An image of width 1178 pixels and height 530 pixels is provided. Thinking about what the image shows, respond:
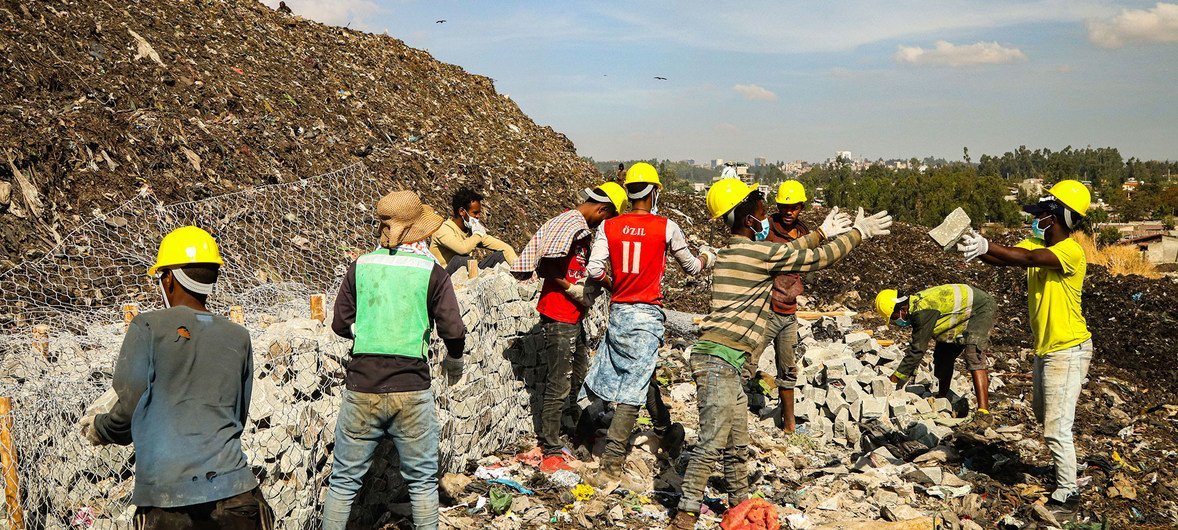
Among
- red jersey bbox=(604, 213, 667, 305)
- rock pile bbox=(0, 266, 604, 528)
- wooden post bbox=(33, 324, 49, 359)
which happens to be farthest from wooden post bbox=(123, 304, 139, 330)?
red jersey bbox=(604, 213, 667, 305)

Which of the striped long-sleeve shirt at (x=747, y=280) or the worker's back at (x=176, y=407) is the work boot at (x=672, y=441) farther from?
the worker's back at (x=176, y=407)

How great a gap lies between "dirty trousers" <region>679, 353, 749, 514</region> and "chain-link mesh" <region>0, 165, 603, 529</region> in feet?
5.09

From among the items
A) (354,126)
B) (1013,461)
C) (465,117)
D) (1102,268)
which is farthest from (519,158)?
(1013,461)

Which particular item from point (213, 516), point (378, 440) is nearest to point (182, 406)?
point (213, 516)

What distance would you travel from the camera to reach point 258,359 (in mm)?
3898

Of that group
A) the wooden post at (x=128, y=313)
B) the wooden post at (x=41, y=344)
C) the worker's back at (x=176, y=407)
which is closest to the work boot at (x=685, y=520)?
the worker's back at (x=176, y=407)

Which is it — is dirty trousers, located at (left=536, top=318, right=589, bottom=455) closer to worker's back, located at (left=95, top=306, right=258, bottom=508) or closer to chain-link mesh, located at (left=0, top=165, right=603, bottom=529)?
chain-link mesh, located at (left=0, top=165, right=603, bottom=529)

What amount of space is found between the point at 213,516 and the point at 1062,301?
432 cm

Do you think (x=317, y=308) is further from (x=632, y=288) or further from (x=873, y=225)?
(x=873, y=225)

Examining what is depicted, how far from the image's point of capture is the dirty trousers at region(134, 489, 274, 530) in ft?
8.63

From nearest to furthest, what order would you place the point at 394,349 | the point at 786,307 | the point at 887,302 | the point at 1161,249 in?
1. the point at 394,349
2. the point at 786,307
3. the point at 887,302
4. the point at 1161,249

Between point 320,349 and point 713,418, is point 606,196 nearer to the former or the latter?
point 713,418

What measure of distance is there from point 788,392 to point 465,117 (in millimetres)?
12343

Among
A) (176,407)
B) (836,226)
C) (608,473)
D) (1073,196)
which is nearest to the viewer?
(176,407)
